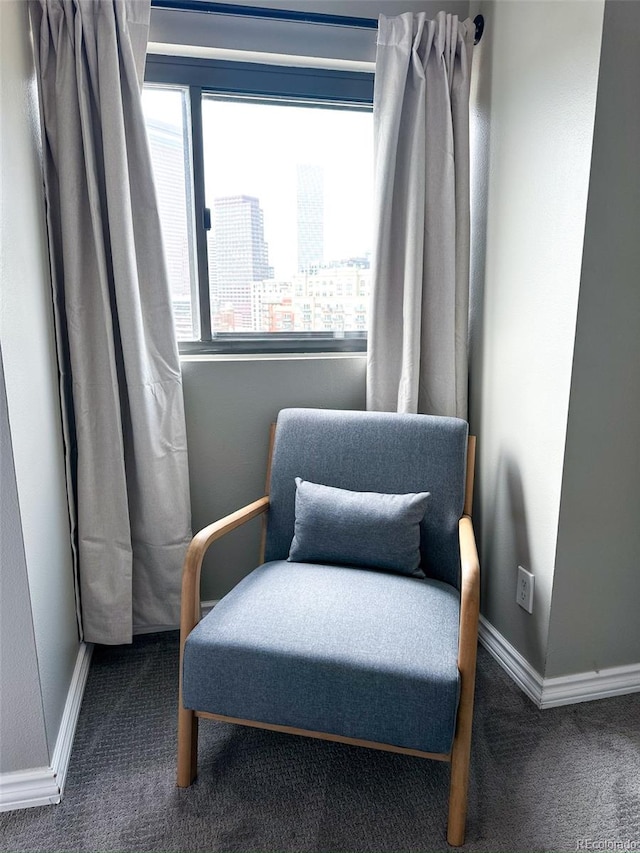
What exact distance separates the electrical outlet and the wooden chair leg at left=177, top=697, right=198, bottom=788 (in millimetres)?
1010

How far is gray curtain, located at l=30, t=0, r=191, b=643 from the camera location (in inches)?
61.5

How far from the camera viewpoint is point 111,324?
168cm

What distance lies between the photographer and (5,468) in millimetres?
1154

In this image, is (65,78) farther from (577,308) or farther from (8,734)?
(8,734)

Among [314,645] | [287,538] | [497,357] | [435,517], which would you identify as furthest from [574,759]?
[497,357]

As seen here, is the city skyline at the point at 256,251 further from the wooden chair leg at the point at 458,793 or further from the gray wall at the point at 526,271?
the wooden chair leg at the point at 458,793

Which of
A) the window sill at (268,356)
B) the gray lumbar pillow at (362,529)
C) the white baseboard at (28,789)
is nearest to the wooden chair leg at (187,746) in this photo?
the white baseboard at (28,789)

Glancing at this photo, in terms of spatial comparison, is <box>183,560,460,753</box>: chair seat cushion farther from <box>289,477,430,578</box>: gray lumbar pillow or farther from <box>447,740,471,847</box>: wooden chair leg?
<box>289,477,430,578</box>: gray lumbar pillow

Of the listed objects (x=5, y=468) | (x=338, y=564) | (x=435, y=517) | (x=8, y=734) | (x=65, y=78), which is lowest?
(x=8, y=734)

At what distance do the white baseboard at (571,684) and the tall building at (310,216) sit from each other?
4.99 ft

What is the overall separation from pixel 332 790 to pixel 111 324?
141cm

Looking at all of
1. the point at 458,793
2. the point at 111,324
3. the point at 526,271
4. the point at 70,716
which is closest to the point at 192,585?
the point at 70,716

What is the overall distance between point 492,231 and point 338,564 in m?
1.19

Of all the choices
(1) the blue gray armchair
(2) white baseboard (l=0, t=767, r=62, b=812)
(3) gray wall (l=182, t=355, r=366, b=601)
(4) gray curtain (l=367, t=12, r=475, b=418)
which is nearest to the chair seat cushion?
(1) the blue gray armchair
